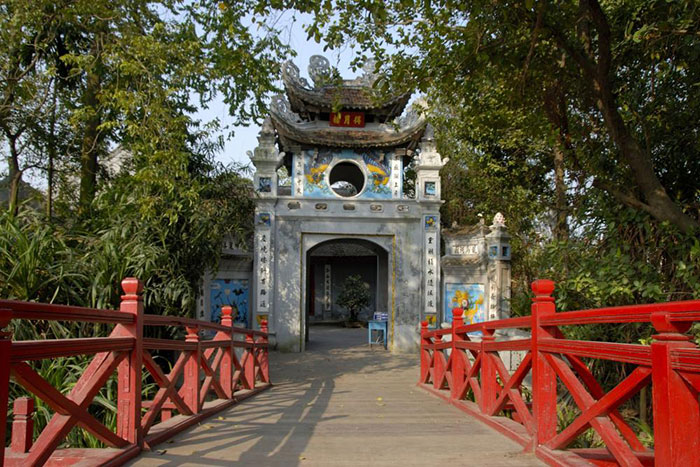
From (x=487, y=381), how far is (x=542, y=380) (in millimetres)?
1150

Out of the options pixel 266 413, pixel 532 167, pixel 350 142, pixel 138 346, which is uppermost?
pixel 350 142

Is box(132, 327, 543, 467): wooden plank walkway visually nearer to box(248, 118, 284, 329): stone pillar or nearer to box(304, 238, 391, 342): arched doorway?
box(248, 118, 284, 329): stone pillar

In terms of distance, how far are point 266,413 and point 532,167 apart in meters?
6.61

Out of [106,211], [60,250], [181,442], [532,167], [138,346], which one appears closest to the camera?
[138,346]

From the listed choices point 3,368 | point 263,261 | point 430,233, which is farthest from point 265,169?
point 3,368

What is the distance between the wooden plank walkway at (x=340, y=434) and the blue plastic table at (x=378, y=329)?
513cm

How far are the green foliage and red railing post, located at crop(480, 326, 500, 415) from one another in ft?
50.6

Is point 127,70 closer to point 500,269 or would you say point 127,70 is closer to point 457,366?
point 457,366

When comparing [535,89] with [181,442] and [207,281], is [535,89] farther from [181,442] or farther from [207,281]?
[207,281]

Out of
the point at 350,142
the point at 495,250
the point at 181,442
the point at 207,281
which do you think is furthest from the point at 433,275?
the point at 181,442

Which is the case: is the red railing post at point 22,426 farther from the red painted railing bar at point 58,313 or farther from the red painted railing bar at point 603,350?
the red painted railing bar at point 603,350

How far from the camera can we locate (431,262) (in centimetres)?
1209

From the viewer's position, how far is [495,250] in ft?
37.6

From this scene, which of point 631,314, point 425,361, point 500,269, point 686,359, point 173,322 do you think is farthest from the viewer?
point 500,269
